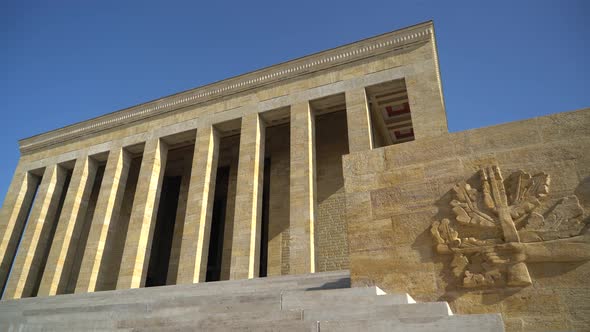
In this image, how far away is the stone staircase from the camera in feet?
13.3

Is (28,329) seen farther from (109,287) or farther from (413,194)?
(109,287)

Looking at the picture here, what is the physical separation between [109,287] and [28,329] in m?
10.5

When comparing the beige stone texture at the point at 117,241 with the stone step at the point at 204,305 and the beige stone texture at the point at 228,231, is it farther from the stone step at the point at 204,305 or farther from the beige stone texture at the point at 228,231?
the stone step at the point at 204,305

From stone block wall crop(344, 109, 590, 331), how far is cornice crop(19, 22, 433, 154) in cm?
885

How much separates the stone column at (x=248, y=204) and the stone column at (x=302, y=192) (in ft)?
4.45

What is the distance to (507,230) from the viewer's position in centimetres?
502

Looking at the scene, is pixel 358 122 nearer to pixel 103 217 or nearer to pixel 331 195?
pixel 331 195

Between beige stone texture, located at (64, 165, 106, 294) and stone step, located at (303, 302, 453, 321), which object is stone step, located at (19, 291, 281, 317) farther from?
beige stone texture, located at (64, 165, 106, 294)

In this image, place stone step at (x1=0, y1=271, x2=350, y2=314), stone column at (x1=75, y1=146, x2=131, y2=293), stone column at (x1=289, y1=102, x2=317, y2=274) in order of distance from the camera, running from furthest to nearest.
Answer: stone column at (x1=75, y1=146, x2=131, y2=293) < stone column at (x1=289, y1=102, x2=317, y2=274) < stone step at (x1=0, y1=271, x2=350, y2=314)

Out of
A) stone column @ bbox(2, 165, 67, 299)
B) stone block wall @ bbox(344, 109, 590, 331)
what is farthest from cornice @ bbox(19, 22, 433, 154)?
stone block wall @ bbox(344, 109, 590, 331)

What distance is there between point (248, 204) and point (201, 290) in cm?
428

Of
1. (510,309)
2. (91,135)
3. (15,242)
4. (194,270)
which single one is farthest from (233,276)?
(15,242)

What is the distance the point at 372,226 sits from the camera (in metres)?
5.80

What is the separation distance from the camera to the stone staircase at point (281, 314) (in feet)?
13.3
